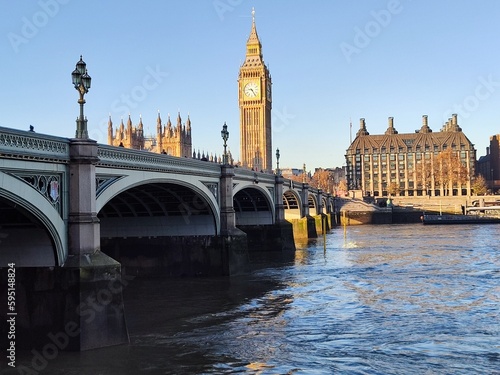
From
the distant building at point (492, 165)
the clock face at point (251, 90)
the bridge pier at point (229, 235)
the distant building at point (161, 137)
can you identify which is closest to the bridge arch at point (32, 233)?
the bridge pier at point (229, 235)

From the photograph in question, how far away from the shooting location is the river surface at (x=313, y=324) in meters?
15.6

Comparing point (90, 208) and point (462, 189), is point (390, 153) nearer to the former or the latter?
point (462, 189)

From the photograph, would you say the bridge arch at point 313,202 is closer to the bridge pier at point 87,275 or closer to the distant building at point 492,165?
the bridge pier at point 87,275

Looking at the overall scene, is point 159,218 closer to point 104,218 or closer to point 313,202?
point 104,218

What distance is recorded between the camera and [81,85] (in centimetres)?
1797

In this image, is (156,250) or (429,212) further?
(429,212)

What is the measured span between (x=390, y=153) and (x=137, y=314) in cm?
14258

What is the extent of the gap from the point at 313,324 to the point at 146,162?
8638mm

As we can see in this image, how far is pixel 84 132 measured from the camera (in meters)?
18.5

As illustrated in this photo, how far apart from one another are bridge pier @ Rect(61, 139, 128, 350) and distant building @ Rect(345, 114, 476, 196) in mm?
137645

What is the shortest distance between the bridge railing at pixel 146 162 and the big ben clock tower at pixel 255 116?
132 meters

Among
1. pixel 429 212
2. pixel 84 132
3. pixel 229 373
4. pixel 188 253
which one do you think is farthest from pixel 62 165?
pixel 429 212

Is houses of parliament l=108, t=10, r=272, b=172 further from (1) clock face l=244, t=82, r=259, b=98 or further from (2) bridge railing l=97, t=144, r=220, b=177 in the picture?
(2) bridge railing l=97, t=144, r=220, b=177

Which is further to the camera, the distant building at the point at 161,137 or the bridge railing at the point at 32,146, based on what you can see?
→ the distant building at the point at 161,137
